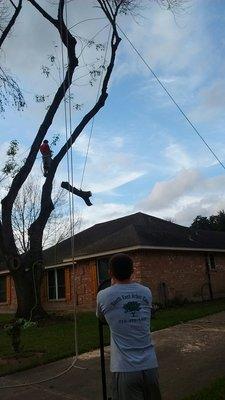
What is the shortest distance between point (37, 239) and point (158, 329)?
604 cm

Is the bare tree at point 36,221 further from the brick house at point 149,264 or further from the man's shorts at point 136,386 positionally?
the man's shorts at point 136,386

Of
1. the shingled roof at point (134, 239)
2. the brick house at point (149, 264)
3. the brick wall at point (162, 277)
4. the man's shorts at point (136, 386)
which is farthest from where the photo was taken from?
the shingled roof at point (134, 239)

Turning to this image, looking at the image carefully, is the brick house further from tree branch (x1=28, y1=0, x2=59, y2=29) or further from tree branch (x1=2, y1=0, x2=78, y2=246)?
tree branch (x1=28, y1=0, x2=59, y2=29)

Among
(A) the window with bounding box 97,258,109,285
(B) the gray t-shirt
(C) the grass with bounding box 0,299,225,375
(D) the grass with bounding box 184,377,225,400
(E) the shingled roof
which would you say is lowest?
(D) the grass with bounding box 184,377,225,400

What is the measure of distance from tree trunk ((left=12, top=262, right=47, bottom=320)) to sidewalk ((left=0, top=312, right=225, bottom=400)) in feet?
22.3

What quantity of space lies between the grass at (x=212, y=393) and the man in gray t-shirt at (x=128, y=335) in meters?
2.33

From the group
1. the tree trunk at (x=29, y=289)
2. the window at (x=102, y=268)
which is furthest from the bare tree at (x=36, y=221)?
the window at (x=102, y=268)

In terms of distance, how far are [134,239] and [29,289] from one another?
16.1 feet

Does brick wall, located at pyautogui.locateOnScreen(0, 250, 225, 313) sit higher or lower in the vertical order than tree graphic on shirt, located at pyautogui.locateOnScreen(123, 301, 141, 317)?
higher

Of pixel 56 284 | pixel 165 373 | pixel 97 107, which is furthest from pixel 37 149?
pixel 165 373

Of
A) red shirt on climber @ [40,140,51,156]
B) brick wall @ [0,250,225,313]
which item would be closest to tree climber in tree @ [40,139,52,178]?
red shirt on climber @ [40,140,51,156]

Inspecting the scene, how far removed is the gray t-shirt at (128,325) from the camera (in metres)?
3.25

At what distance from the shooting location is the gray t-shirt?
3.25 m

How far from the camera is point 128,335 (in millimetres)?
3287
